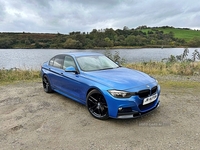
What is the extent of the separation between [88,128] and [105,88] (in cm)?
85

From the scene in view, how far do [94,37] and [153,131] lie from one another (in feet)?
99.2

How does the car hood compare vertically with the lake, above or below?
above

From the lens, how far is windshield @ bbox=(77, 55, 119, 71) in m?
4.26

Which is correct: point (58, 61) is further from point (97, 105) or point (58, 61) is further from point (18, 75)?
point (18, 75)

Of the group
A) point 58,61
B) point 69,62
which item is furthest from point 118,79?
point 58,61

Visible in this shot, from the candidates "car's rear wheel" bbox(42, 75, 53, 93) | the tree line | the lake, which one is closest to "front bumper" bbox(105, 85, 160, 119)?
"car's rear wheel" bbox(42, 75, 53, 93)

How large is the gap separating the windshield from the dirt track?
1085 millimetres

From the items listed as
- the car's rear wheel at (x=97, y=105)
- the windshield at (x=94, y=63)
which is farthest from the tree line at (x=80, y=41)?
the car's rear wheel at (x=97, y=105)

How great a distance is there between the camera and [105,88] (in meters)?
3.36

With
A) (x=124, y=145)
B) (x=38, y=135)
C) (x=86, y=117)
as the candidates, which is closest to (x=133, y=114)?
(x=124, y=145)

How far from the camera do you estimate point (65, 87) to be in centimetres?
460

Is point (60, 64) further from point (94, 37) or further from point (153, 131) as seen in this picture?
point (94, 37)

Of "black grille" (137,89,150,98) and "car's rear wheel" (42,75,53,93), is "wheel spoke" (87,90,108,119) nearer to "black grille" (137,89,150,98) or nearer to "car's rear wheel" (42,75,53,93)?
"black grille" (137,89,150,98)

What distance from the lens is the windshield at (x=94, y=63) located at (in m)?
4.26
